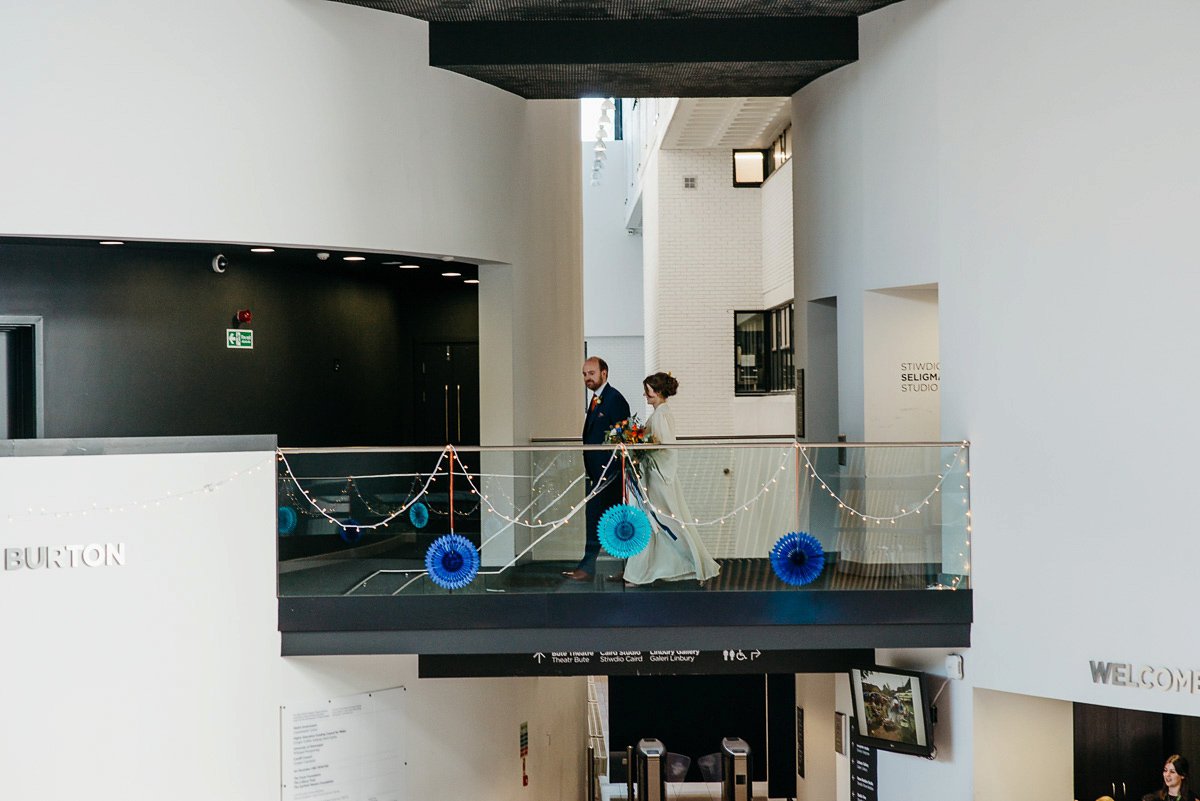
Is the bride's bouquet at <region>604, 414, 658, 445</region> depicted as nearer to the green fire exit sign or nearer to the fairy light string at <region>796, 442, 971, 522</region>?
the fairy light string at <region>796, 442, 971, 522</region>

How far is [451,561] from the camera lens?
8.42 meters

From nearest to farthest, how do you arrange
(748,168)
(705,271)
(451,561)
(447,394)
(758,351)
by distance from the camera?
1. (451,561)
2. (447,394)
3. (758,351)
4. (748,168)
5. (705,271)

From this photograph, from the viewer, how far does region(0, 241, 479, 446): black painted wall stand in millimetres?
9383

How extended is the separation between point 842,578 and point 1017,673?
4.59 ft

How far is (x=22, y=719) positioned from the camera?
7668mm

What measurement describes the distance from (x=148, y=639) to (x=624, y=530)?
352 cm

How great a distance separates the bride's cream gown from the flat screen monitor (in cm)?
185

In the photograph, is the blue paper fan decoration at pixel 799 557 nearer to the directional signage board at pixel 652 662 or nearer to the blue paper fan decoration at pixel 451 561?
the directional signage board at pixel 652 662

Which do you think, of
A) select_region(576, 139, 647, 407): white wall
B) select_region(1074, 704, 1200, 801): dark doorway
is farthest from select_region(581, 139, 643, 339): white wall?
select_region(1074, 704, 1200, 801): dark doorway

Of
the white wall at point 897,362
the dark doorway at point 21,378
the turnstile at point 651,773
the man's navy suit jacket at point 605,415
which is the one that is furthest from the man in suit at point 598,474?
the turnstile at point 651,773

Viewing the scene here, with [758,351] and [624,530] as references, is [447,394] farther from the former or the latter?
[758,351]

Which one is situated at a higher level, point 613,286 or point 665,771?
point 613,286

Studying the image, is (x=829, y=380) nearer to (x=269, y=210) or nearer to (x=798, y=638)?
(x=798, y=638)

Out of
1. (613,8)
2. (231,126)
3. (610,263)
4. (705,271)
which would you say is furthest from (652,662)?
(610,263)
